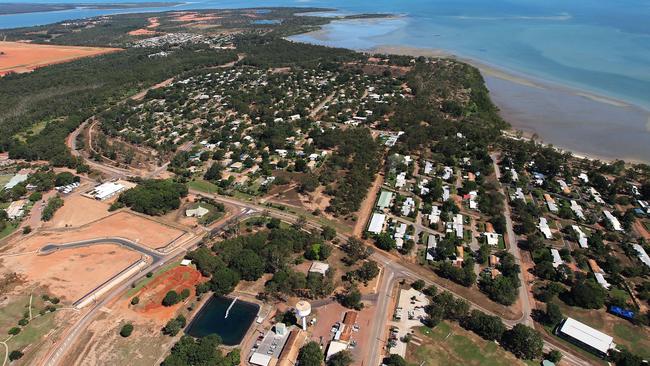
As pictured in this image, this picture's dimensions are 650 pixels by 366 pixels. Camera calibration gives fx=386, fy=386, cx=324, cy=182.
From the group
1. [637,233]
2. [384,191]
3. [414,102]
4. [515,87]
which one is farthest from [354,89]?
[637,233]

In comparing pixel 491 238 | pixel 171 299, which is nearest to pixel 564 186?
pixel 491 238

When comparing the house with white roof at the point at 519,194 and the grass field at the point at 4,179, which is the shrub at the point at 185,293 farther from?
the house with white roof at the point at 519,194

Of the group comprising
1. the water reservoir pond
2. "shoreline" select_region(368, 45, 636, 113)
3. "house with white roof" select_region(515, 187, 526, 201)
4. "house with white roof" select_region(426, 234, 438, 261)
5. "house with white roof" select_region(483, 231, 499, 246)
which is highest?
"shoreline" select_region(368, 45, 636, 113)

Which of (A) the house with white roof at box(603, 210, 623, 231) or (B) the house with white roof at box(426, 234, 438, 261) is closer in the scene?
(B) the house with white roof at box(426, 234, 438, 261)

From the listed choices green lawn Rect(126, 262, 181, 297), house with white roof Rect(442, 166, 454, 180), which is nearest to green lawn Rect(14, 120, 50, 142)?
green lawn Rect(126, 262, 181, 297)

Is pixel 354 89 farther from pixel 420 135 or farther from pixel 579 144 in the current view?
pixel 579 144

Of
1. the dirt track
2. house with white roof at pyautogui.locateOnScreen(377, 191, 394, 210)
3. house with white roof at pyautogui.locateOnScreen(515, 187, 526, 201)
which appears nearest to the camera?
the dirt track

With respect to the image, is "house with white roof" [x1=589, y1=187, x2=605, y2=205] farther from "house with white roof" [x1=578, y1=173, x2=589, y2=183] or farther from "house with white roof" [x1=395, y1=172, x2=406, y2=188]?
"house with white roof" [x1=395, y1=172, x2=406, y2=188]
